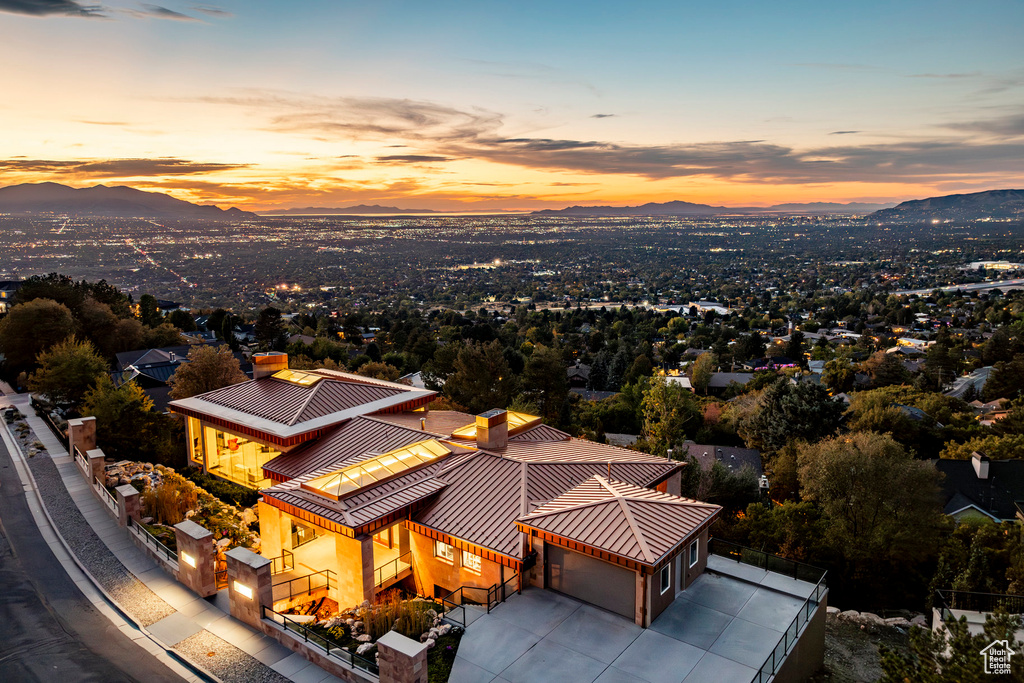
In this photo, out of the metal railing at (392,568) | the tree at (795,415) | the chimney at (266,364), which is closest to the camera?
the metal railing at (392,568)

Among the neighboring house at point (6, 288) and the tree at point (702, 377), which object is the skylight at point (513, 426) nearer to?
the tree at point (702, 377)

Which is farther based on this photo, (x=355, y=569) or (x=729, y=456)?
(x=729, y=456)

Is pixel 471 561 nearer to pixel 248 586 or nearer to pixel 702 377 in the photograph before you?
pixel 248 586

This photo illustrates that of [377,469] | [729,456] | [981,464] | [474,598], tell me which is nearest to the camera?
[474,598]

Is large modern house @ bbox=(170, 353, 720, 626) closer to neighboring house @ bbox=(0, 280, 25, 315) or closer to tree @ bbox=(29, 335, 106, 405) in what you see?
tree @ bbox=(29, 335, 106, 405)

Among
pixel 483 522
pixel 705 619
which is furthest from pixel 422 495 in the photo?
pixel 705 619

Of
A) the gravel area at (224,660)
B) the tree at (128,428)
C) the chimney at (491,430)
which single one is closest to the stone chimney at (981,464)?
the chimney at (491,430)

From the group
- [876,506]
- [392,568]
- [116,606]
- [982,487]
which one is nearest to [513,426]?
[392,568]
